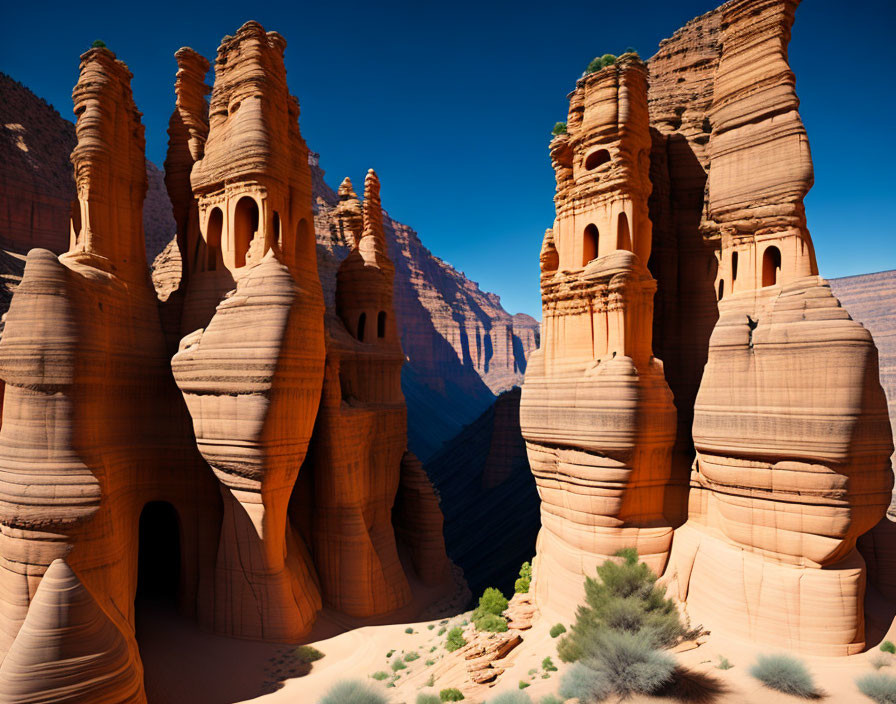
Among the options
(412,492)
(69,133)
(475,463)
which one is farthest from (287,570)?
(69,133)

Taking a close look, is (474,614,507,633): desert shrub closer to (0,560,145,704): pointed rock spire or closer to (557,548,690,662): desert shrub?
(557,548,690,662): desert shrub

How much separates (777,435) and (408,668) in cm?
1036

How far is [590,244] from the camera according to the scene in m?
14.1

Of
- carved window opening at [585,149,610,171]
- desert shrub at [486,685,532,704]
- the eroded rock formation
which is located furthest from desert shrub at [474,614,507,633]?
carved window opening at [585,149,610,171]

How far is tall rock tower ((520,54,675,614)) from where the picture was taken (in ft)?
39.7

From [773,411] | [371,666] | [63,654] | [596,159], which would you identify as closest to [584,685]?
[773,411]

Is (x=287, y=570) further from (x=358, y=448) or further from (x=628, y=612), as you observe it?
(x=628, y=612)

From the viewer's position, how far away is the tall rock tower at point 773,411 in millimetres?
9664

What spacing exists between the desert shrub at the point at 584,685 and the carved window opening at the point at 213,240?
47.8 feet

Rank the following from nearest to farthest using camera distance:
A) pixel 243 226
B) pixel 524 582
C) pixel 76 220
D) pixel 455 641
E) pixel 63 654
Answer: pixel 63 654 < pixel 455 641 < pixel 524 582 < pixel 243 226 < pixel 76 220

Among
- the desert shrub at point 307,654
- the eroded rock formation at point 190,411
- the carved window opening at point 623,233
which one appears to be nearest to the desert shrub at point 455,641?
the desert shrub at point 307,654

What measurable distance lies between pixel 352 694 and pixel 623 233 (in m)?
12.6

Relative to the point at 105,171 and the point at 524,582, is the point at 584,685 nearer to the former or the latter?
the point at 524,582

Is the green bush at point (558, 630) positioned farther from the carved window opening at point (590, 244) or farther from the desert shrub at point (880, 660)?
the carved window opening at point (590, 244)
